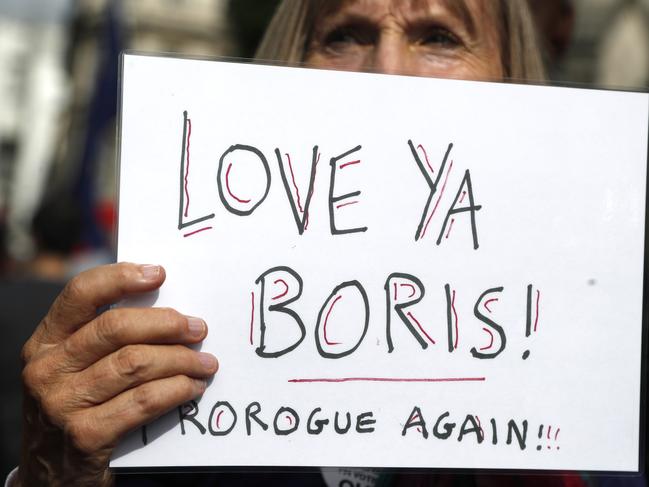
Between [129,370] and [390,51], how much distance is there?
848mm

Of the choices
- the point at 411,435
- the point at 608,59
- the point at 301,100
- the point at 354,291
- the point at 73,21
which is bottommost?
the point at 411,435

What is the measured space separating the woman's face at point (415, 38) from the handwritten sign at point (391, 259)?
322mm

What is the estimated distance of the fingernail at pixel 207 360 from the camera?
1.22 meters

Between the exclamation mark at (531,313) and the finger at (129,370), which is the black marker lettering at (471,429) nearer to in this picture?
the exclamation mark at (531,313)

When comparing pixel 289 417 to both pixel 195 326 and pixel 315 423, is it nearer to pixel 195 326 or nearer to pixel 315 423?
pixel 315 423

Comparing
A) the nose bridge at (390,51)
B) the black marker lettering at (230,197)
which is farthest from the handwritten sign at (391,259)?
the nose bridge at (390,51)

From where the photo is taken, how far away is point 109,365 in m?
1.18

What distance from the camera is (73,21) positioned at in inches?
1299

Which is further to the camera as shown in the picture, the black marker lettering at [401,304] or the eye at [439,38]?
the eye at [439,38]

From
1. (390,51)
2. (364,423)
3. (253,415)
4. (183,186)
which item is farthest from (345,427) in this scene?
(390,51)

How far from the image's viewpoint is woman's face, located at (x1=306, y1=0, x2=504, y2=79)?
1.60m

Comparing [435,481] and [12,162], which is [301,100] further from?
[12,162]

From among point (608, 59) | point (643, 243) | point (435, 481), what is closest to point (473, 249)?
point (643, 243)

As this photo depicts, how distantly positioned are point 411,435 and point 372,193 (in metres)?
0.41
